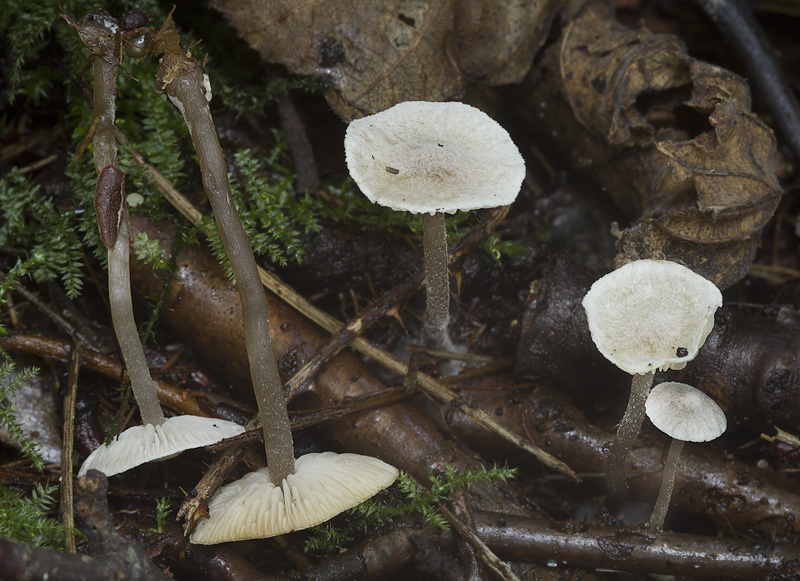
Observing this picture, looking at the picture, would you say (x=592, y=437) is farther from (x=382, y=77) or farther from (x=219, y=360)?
(x=382, y=77)

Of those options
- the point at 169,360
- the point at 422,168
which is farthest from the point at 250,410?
the point at 422,168

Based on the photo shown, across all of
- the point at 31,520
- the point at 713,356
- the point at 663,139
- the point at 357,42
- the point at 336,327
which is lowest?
the point at 31,520

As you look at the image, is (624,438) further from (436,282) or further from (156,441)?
(156,441)

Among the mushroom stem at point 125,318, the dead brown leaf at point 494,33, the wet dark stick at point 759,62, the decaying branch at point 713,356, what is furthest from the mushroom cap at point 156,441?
the wet dark stick at point 759,62

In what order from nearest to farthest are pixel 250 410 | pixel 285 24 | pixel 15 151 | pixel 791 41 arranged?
pixel 250 410
pixel 285 24
pixel 15 151
pixel 791 41

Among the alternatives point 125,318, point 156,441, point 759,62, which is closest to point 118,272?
point 125,318

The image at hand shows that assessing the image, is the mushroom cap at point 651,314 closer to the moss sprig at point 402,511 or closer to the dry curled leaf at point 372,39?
the moss sprig at point 402,511
